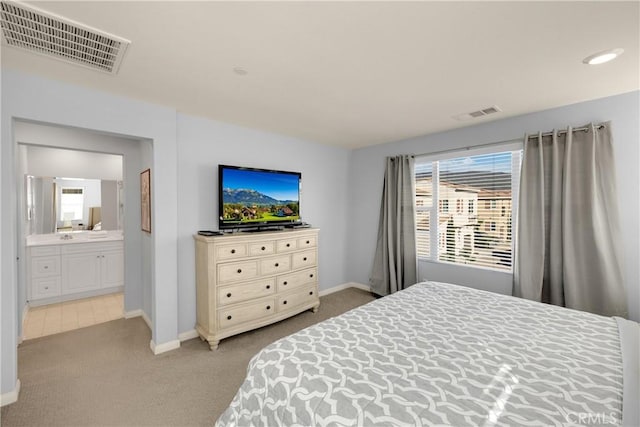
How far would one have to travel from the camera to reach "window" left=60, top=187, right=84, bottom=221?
4.34m

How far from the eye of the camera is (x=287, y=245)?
3.25 m

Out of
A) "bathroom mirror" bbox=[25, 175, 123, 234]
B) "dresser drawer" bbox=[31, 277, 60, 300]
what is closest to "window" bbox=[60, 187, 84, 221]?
"bathroom mirror" bbox=[25, 175, 123, 234]

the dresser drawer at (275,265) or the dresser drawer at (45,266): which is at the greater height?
the dresser drawer at (275,265)

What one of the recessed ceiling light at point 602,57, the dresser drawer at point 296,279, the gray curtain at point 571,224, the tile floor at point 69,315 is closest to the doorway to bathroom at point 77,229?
the tile floor at point 69,315

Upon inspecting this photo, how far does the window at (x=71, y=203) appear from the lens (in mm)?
4344

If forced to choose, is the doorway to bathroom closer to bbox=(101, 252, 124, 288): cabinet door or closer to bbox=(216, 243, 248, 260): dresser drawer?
bbox=(101, 252, 124, 288): cabinet door

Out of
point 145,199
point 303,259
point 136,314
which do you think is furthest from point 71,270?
point 303,259

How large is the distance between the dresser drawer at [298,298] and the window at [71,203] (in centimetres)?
394

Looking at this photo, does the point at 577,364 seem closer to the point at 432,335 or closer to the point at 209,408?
the point at 432,335

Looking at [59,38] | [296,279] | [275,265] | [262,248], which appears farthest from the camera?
[296,279]

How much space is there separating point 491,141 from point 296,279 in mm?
2911

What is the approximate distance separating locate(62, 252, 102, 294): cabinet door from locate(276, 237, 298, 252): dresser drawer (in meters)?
3.17

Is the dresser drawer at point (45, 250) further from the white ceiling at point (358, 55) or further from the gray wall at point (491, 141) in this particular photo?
the gray wall at point (491, 141)

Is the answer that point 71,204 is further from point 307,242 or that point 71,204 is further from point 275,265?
point 307,242
